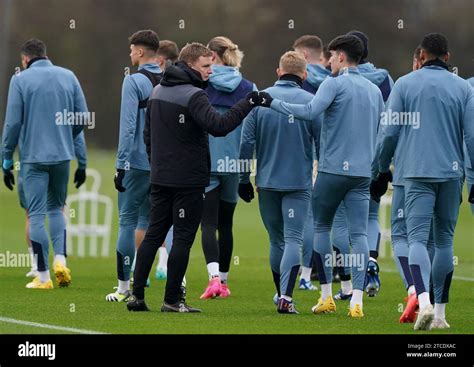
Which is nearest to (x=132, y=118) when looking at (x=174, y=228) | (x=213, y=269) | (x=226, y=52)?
(x=226, y=52)

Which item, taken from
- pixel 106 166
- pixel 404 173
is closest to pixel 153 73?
pixel 404 173

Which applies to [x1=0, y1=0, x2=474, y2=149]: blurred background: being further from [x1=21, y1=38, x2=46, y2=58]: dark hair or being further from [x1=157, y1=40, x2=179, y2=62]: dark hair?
[x1=157, y1=40, x2=179, y2=62]: dark hair

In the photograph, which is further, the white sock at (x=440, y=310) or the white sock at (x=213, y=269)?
the white sock at (x=213, y=269)

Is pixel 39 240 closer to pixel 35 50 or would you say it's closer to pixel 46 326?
pixel 35 50

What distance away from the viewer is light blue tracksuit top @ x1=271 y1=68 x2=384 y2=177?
11016 millimetres

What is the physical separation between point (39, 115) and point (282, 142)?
308cm

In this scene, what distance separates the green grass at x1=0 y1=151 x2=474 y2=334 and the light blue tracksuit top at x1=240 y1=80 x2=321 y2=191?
1.07 metres

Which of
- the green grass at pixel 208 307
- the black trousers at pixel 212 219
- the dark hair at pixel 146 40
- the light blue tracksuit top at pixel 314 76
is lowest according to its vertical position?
the green grass at pixel 208 307

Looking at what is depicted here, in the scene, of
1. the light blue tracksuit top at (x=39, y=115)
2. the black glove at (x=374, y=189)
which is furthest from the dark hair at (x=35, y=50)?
the black glove at (x=374, y=189)

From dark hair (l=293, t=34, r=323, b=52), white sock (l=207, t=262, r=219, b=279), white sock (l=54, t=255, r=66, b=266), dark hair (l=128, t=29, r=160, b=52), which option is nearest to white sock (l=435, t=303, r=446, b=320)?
white sock (l=207, t=262, r=219, b=279)

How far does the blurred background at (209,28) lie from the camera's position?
19969 mm

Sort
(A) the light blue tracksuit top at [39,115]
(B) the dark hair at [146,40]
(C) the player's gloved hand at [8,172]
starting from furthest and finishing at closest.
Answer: (C) the player's gloved hand at [8,172] < (A) the light blue tracksuit top at [39,115] < (B) the dark hair at [146,40]

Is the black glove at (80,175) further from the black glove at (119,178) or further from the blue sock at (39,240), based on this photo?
the black glove at (119,178)

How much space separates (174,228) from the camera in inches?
436
